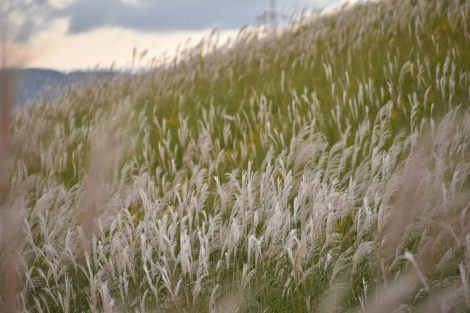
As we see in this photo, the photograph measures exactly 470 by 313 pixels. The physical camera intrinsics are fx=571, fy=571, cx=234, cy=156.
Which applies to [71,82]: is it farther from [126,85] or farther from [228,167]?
[228,167]

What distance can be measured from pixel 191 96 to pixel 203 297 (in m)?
4.06

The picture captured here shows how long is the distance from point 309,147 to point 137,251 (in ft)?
4.06

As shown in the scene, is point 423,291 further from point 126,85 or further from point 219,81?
point 126,85

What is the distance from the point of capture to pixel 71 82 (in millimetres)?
8328

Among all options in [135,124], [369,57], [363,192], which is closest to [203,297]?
[363,192]

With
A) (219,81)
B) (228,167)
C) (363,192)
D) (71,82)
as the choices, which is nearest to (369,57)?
(219,81)

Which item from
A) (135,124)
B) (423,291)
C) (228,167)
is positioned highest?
(135,124)

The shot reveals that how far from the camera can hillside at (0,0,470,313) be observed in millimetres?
2137

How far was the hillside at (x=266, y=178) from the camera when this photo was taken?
2.14 m

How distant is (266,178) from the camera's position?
264 cm

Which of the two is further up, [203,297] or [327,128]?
[327,128]

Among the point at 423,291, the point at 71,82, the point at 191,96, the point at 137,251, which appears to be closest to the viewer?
the point at 423,291

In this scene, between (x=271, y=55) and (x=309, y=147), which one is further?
(x=271, y=55)

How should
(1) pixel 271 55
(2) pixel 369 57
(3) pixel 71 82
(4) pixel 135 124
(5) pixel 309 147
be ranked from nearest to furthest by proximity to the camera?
(5) pixel 309 147
(4) pixel 135 124
(2) pixel 369 57
(1) pixel 271 55
(3) pixel 71 82
